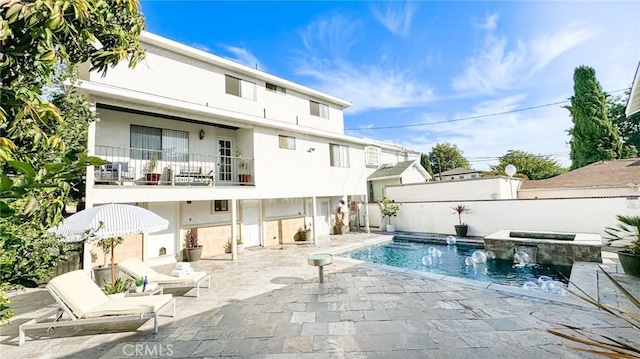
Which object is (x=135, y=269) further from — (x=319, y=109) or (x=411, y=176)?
(x=411, y=176)

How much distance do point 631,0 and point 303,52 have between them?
13980 millimetres

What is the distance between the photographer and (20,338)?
4633 mm

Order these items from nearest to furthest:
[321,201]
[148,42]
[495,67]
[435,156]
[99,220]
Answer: [99,220] → [148,42] → [495,67] → [321,201] → [435,156]

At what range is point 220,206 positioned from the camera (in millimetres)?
12453

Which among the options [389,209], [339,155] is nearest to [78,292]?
[339,155]

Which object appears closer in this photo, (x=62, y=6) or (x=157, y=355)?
(x=62, y=6)

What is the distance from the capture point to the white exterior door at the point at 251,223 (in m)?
13.4

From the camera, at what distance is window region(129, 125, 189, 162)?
33.9 feet

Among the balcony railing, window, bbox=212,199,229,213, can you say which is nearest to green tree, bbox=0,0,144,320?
the balcony railing

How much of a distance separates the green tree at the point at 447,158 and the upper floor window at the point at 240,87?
38.9m

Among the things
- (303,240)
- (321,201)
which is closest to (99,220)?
(303,240)

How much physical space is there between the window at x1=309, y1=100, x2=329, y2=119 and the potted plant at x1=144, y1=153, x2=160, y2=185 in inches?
367

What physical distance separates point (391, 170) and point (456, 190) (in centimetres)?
636

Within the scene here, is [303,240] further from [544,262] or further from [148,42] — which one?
[148,42]
